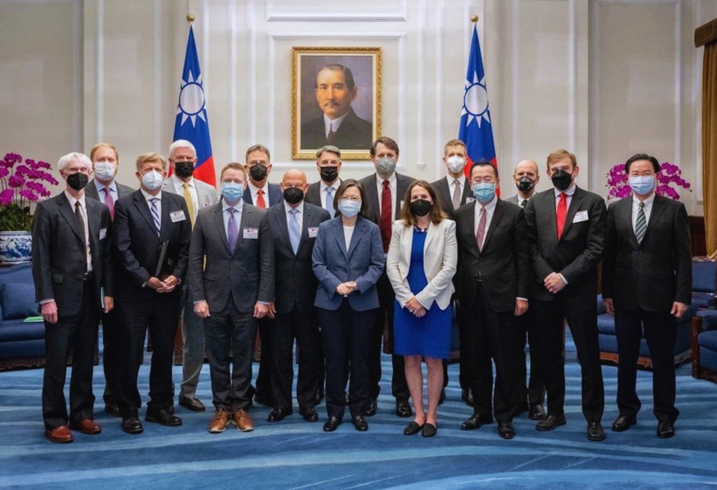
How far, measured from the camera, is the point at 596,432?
4566mm

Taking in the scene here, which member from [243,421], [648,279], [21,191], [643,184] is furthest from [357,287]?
[21,191]

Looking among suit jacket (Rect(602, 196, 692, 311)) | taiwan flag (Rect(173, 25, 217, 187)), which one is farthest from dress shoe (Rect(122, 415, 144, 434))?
taiwan flag (Rect(173, 25, 217, 187))

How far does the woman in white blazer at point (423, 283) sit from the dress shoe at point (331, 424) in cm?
43

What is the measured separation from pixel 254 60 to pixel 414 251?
5096mm

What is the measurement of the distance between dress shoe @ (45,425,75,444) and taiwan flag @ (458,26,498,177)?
5.16 m

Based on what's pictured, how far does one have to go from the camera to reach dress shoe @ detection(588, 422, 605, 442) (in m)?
4.55

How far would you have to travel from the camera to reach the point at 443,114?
9102mm

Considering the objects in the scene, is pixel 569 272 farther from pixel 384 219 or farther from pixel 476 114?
pixel 476 114

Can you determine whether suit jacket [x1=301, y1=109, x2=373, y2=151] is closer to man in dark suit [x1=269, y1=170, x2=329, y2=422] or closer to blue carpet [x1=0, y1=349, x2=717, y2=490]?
man in dark suit [x1=269, y1=170, x2=329, y2=422]

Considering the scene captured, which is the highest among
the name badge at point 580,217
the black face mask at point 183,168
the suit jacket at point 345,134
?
the suit jacket at point 345,134

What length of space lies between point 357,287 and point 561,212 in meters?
1.32

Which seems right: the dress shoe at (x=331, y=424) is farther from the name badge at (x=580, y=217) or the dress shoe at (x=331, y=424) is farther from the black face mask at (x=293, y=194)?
the name badge at (x=580, y=217)

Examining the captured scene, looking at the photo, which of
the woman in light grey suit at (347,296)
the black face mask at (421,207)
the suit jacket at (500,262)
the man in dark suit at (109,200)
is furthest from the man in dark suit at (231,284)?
the suit jacket at (500,262)

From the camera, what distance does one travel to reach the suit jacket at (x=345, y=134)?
29.6 ft
